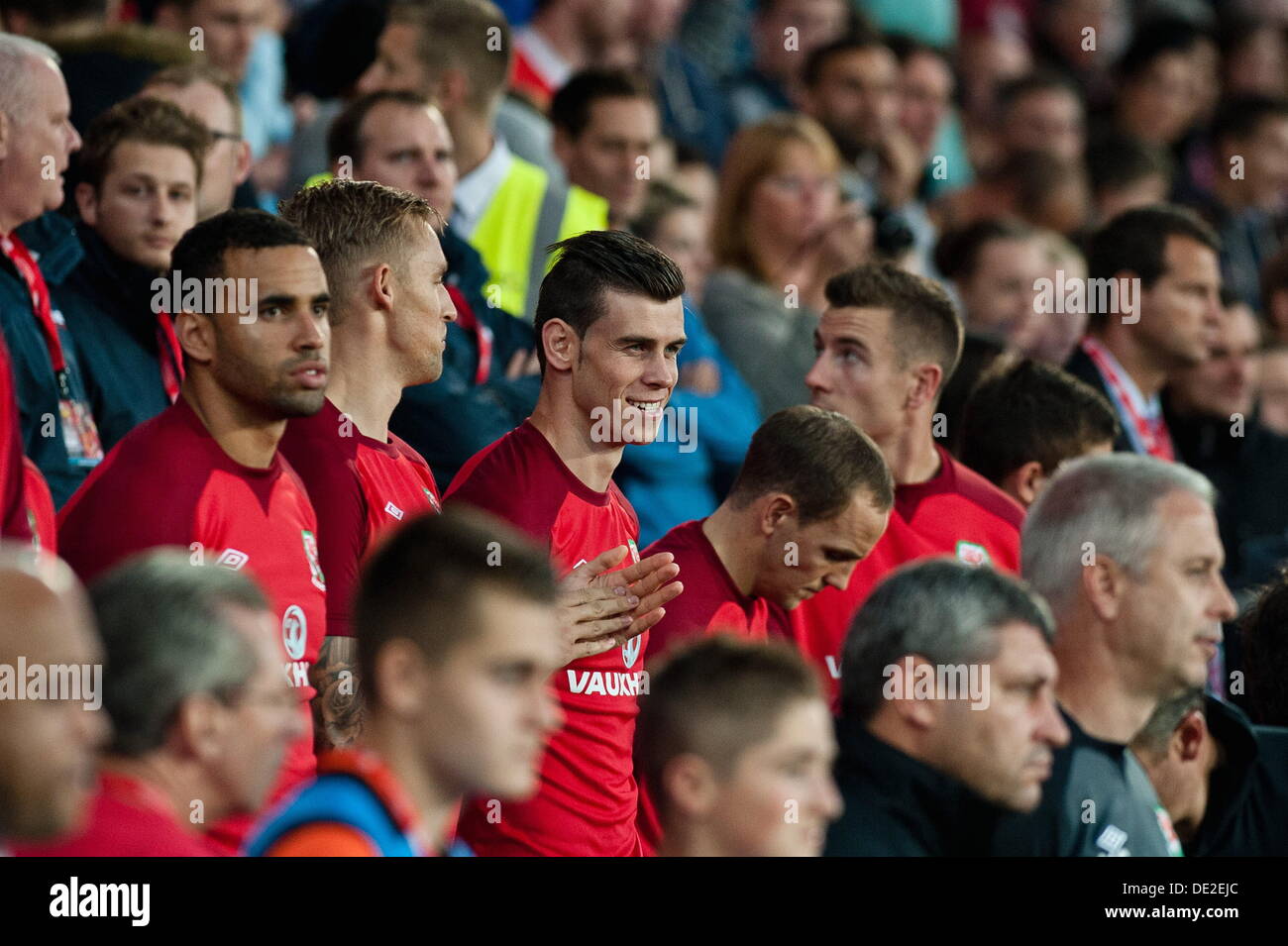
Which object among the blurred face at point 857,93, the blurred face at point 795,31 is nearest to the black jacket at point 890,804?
the blurred face at point 857,93

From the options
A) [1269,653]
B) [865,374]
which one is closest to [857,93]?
[865,374]

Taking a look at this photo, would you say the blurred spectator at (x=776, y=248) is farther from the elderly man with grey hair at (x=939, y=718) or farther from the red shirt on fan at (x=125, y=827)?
the red shirt on fan at (x=125, y=827)

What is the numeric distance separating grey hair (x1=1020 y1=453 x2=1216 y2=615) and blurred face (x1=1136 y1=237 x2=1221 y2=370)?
269 cm

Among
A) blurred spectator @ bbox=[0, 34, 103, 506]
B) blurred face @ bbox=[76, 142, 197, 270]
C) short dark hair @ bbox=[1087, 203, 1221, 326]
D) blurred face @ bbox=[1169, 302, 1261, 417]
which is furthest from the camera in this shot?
blurred face @ bbox=[1169, 302, 1261, 417]

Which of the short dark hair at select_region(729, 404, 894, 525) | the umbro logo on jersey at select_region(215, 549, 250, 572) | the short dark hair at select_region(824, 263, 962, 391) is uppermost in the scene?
the short dark hair at select_region(824, 263, 962, 391)

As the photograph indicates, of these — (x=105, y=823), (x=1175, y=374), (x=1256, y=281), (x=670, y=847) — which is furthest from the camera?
(x=1256, y=281)

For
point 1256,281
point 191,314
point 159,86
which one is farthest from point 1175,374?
point 191,314

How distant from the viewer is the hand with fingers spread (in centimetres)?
438

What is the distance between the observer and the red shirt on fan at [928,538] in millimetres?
5328

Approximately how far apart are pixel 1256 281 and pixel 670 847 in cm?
801

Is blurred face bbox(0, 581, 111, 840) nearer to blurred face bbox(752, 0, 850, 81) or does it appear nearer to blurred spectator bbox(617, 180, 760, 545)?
blurred spectator bbox(617, 180, 760, 545)

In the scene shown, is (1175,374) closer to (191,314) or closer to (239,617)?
(191,314)

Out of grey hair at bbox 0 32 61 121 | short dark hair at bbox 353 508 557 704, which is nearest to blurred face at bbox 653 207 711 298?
grey hair at bbox 0 32 61 121

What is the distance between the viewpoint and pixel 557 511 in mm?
4555
